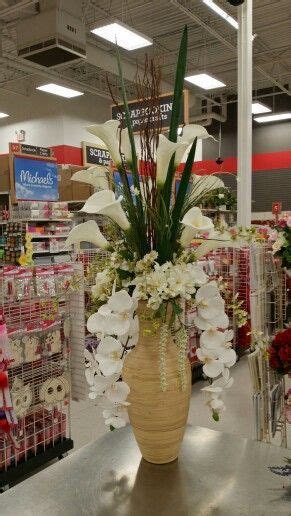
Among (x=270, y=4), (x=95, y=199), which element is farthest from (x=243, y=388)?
(x=270, y=4)

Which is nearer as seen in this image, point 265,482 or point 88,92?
point 265,482

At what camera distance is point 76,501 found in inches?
48.4

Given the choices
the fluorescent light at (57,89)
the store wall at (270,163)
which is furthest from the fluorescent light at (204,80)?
the store wall at (270,163)

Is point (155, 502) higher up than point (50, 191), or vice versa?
point (50, 191)

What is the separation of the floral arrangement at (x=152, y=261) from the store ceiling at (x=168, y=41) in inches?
255

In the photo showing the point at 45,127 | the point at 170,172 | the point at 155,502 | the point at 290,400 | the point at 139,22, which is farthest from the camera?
the point at 45,127

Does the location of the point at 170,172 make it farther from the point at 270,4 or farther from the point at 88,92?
the point at 88,92

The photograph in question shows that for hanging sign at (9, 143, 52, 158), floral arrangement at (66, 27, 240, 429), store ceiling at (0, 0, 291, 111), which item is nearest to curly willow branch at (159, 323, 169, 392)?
floral arrangement at (66, 27, 240, 429)

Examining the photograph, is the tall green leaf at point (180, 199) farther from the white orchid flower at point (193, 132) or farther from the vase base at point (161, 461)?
the vase base at point (161, 461)

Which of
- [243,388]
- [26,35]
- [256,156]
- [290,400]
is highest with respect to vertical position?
[26,35]

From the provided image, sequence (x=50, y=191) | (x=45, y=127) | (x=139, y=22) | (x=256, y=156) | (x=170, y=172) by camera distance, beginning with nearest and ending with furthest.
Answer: (x=170, y=172) < (x=50, y=191) < (x=139, y=22) < (x=45, y=127) < (x=256, y=156)

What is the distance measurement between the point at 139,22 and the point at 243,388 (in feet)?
26.3

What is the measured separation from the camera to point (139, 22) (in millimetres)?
9734

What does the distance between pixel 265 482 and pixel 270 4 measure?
9515 millimetres
